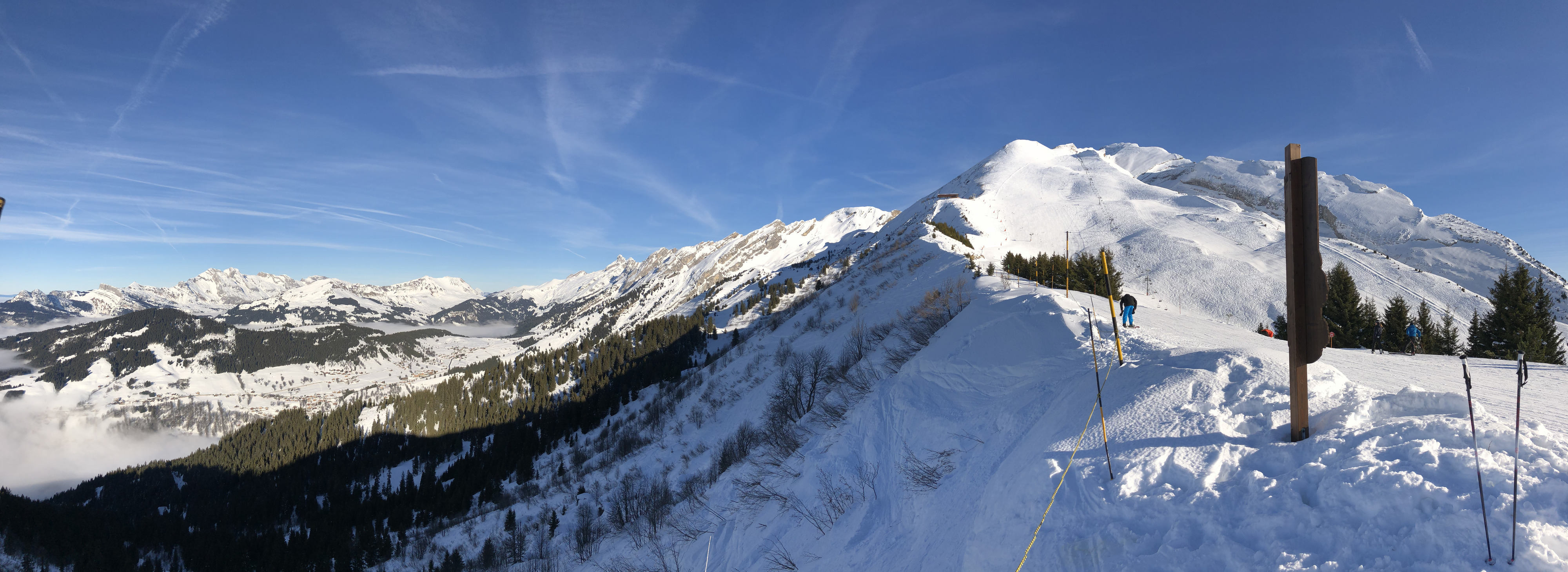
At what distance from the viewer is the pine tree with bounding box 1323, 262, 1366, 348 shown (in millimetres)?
30516

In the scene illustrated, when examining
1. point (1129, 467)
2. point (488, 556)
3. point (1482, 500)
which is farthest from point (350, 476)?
point (1482, 500)

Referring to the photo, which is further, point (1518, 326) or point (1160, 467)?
point (1518, 326)

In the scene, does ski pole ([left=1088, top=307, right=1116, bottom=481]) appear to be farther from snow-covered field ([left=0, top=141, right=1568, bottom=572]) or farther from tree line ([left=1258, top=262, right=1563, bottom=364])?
tree line ([left=1258, top=262, right=1563, bottom=364])

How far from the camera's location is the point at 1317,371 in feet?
23.7

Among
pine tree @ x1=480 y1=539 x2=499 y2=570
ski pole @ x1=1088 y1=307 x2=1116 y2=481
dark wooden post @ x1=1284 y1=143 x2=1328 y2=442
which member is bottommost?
pine tree @ x1=480 y1=539 x2=499 y2=570

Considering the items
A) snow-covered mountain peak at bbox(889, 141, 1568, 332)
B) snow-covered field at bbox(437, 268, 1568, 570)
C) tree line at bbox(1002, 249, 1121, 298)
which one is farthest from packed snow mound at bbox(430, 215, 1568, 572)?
tree line at bbox(1002, 249, 1121, 298)

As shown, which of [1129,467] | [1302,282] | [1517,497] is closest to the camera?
[1517,497]

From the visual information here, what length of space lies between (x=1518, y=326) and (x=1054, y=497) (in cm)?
3681

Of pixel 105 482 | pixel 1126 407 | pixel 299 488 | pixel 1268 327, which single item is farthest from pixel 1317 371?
pixel 105 482

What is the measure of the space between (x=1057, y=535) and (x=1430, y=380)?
29.1 ft

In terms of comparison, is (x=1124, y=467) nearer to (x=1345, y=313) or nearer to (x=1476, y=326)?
(x=1345, y=313)

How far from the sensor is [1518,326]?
25500 millimetres

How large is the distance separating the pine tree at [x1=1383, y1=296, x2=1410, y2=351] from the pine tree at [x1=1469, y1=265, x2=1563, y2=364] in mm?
2503

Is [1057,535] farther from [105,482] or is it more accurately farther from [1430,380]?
[105,482]
